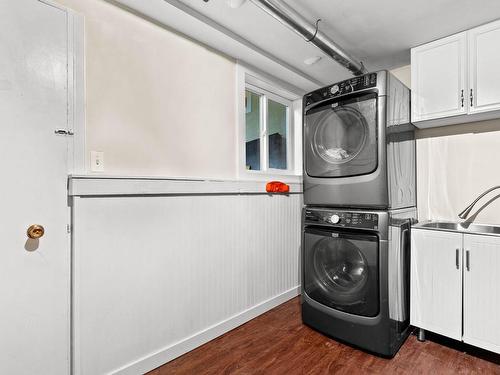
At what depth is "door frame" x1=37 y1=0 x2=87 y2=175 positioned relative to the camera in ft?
4.77

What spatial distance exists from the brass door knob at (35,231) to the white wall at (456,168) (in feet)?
9.52

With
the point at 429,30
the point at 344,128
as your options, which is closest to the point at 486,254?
the point at 344,128

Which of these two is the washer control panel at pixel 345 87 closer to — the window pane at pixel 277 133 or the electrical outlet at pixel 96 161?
the window pane at pixel 277 133

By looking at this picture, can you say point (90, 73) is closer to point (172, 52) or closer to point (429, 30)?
point (172, 52)

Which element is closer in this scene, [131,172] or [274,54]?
[131,172]

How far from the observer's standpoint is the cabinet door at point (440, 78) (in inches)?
81.5

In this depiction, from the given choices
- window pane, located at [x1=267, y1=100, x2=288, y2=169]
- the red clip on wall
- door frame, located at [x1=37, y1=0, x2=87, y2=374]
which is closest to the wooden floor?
door frame, located at [x1=37, y1=0, x2=87, y2=374]

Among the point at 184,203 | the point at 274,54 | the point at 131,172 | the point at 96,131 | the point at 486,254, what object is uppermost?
the point at 274,54

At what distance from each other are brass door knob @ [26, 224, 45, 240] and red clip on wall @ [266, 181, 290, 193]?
1.68 metres

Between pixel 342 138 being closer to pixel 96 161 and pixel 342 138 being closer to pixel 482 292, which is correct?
pixel 482 292

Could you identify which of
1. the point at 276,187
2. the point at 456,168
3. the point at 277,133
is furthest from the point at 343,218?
the point at 277,133

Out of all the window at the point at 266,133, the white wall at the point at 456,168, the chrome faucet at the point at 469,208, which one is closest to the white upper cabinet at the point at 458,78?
the white wall at the point at 456,168

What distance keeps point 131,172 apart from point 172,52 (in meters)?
0.92

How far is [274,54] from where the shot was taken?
2430 millimetres
